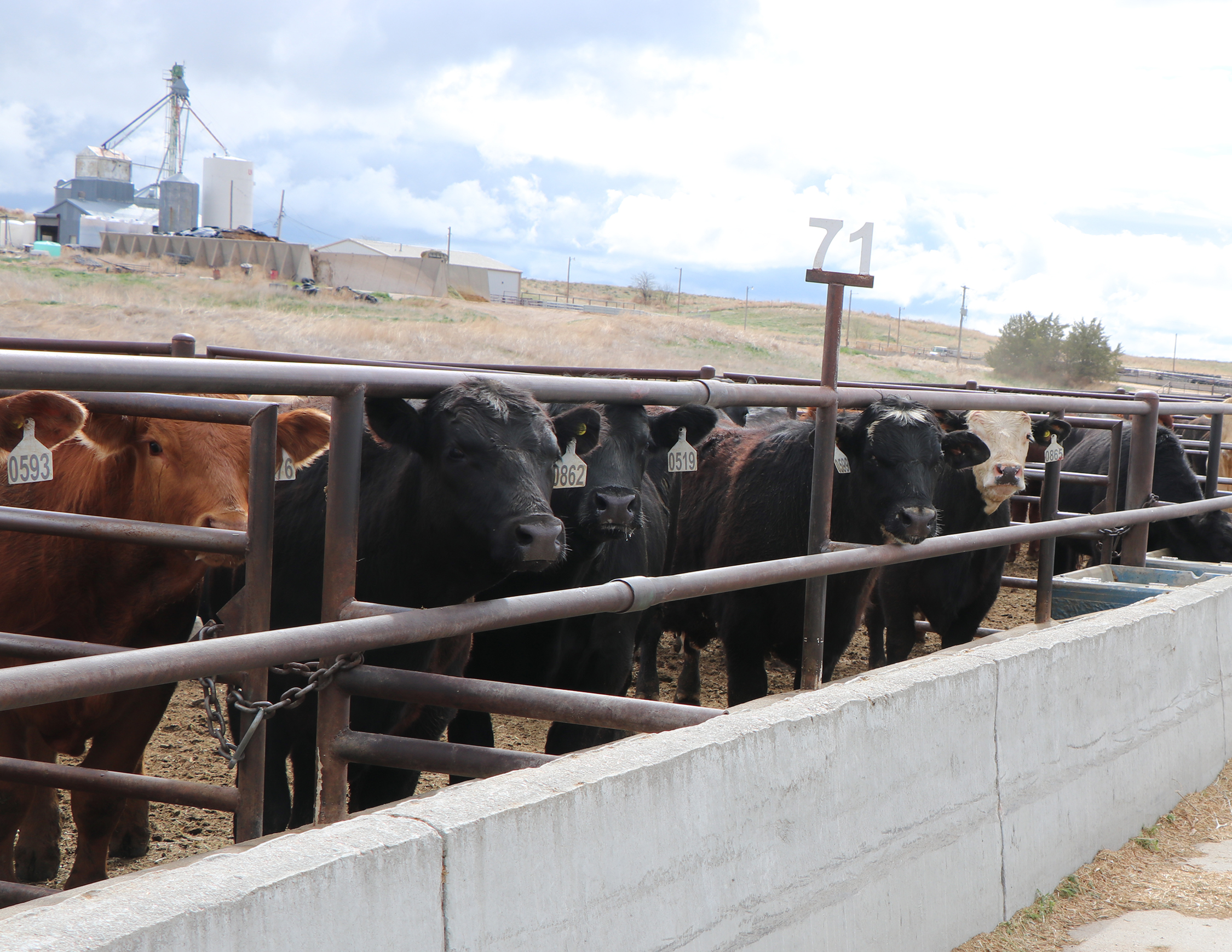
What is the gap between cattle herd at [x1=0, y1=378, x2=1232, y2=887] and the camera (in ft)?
9.46

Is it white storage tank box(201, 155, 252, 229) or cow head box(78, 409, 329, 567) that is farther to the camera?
white storage tank box(201, 155, 252, 229)

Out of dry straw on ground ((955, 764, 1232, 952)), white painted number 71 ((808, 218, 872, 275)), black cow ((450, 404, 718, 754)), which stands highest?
white painted number 71 ((808, 218, 872, 275))

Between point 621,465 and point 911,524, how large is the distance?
1063 millimetres

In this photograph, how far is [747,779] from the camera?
7.92 feet

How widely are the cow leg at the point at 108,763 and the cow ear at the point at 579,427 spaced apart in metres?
1.42

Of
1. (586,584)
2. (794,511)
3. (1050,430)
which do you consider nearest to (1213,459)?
(1050,430)

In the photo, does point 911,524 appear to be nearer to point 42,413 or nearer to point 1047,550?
point 1047,550

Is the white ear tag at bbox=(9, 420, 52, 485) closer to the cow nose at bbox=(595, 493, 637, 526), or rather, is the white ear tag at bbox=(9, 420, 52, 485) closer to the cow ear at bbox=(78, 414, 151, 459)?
the cow ear at bbox=(78, 414, 151, 459)

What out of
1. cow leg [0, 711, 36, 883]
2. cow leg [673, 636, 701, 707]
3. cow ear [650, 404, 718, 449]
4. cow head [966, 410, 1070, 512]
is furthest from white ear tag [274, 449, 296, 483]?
cow head [966, 410, 1070, 512]

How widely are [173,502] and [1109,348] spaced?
5848 cm

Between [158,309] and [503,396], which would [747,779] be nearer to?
[503,396]

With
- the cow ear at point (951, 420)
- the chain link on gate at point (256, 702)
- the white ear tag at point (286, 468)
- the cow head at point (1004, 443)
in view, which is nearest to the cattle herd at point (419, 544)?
the white ear tag at point (286, 468)

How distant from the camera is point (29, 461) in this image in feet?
7.36

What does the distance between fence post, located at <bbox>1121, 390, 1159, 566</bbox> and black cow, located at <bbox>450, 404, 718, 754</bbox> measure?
2.70 meters
